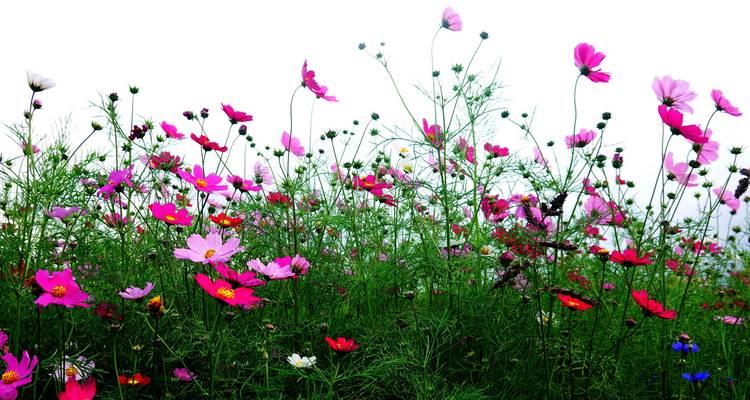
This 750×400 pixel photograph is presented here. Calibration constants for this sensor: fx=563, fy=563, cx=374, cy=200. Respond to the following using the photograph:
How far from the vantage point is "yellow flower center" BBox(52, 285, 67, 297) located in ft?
3.78

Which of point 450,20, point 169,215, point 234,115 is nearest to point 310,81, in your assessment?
point 234,115

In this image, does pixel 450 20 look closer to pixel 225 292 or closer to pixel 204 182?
pixel 204 182

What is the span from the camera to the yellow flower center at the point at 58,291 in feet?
3.78

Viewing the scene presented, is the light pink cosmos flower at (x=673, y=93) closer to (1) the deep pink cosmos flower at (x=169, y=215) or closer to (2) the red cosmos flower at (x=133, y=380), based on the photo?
(1) the deep pink cosmos flower at (x=169, y=215)

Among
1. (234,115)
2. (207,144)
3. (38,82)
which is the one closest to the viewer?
(38,82)

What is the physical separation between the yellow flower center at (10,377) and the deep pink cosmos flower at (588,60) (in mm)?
1644

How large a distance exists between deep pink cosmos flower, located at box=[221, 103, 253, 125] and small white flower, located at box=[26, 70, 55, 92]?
506 millimetres

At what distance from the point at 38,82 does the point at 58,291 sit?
827 millimetres

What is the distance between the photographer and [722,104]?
1743 millimetres

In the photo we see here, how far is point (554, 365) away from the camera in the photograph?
1633 millimetres

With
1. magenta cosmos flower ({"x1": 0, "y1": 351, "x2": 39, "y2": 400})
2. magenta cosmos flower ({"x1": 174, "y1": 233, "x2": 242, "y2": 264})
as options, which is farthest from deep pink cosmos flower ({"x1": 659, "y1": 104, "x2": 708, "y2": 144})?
magenta cosmos flower ({"x1": 0, "y1": 351, "x2": 39, "y2": 400})

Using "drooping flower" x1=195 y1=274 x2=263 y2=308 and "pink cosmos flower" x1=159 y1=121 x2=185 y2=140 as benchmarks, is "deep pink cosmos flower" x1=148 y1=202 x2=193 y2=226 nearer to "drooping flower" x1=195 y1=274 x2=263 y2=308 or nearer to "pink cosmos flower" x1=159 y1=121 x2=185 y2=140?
"drooping flower" x1=195 y1=274 x2=263 y2=308

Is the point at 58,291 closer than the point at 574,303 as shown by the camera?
Yes

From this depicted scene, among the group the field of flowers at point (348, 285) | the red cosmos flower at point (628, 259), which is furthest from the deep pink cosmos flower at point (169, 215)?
the red cosmos flower at point (628, 259)
